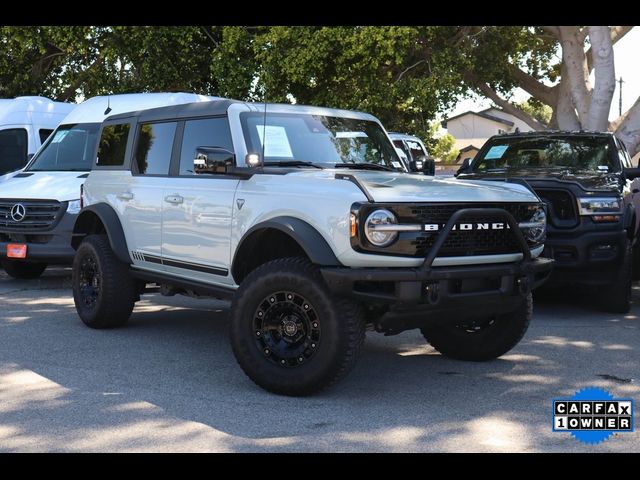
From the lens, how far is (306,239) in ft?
18.6

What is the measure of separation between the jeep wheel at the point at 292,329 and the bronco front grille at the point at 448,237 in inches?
17.9

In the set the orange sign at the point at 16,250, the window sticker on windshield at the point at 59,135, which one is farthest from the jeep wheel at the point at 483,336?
the window sticker on windshield at the point at 59,135

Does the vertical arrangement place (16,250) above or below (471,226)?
below

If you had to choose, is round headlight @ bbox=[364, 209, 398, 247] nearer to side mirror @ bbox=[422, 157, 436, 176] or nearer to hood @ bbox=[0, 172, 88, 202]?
side mirror @ bbox=[422, 157, 436, 176]

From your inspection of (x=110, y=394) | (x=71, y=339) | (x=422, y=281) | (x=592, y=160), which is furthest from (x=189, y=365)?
(x=592, y=160)

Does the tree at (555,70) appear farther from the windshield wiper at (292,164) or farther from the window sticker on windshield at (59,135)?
the windshield wiper at (292,164)

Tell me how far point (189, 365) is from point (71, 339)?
1.56m

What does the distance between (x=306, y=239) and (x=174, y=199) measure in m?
1.85

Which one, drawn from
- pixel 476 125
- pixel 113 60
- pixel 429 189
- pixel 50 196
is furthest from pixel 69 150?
pixel 476 125

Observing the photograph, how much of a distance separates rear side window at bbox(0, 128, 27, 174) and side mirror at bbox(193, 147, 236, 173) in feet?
26.1

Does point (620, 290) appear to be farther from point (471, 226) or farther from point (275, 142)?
point (275, 142)

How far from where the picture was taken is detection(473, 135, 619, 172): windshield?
10.3 m

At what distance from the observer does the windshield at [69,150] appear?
12.1 m

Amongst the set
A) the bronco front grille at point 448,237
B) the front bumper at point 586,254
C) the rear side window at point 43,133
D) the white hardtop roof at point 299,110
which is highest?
the white hardtop roof at point 299,110
